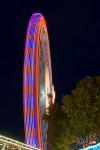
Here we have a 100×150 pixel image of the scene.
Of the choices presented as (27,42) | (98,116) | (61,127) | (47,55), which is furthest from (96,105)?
(47,55)

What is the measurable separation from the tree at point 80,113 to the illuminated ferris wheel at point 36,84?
5.40 feet

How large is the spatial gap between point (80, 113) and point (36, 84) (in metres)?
5.24

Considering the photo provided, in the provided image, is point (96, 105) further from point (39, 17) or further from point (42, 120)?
point (39, 17)

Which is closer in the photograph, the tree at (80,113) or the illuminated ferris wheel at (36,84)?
the tree at (80,113)

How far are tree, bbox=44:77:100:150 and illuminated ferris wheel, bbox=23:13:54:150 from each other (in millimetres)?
1645

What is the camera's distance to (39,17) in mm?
52750

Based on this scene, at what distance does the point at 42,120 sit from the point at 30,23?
27.5 ft

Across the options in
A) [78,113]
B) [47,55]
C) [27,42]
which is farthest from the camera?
[47,55]

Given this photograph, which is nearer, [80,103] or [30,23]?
[80,103]

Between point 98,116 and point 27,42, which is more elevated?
point 27,42

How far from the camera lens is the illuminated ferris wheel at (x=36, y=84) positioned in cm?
4439

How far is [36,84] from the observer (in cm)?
4603

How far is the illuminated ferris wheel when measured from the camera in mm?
44388

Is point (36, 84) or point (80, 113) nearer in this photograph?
point (80, 113)
